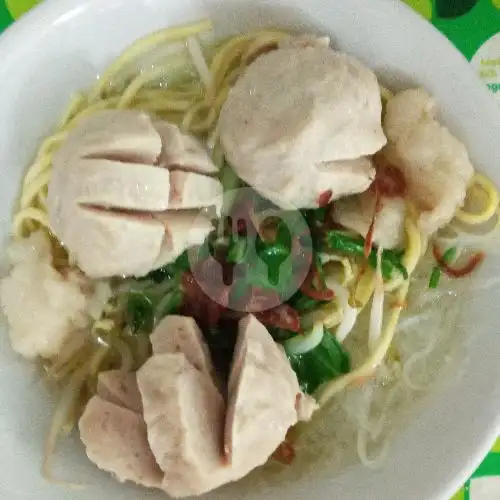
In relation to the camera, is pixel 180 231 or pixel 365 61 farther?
pixel 365 61

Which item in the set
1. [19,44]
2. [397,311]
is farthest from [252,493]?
[19,44]

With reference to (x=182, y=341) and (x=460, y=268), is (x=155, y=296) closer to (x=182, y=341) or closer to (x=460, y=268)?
(x=182, y=341)

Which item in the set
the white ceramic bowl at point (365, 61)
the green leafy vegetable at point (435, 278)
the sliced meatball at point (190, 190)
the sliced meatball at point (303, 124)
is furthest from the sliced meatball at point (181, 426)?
the green leafy vegetable at point (435, 278)

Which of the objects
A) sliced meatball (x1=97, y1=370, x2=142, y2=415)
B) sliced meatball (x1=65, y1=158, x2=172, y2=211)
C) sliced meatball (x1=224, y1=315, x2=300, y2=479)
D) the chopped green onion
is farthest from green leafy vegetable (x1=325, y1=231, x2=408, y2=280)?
sliced meatball (x1=97, y1=370, x2=142, y2=415)

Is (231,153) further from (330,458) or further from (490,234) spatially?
(330,458)

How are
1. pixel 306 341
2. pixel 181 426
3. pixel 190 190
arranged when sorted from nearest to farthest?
pixel 181 426, pixel 190 190, pixel 306 341

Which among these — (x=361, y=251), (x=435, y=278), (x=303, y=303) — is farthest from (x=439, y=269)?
(x=303, y=303)
